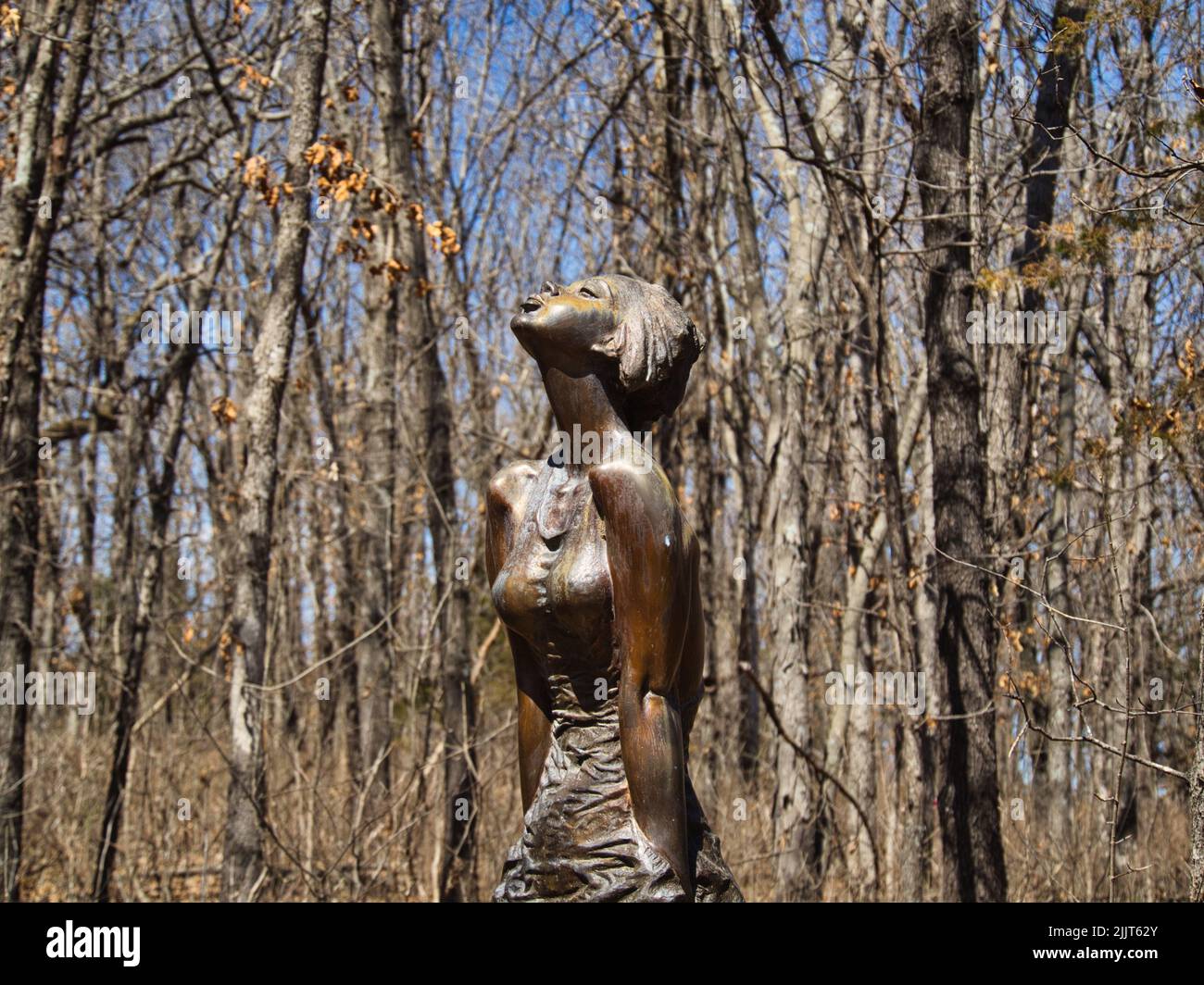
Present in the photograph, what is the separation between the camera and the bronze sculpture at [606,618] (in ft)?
12.0

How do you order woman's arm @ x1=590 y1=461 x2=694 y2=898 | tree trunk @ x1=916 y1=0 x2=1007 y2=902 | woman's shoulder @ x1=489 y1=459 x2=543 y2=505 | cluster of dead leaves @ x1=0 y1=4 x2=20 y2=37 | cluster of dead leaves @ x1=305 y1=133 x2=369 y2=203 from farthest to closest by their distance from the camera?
cluster of dead leaves @ x1=0 y1=4 x2=20 y2=37 → cluster of dead leaves @ x1=305 y1=133 x2=369 y2=203 → tree trunk @ x1=916 y1=0 x2=1007 y2=902 → woman's shoulder @ x1=489 y1=459 x2=543 y2=505 → woman's arm @ x1=590 y1=461 x2=694 y2=898

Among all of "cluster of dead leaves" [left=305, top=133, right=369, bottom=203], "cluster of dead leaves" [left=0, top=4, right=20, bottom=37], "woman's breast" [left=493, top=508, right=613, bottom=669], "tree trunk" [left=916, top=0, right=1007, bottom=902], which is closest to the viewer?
"woman's breast" [left=493, top=508, right=613, bottom=669]

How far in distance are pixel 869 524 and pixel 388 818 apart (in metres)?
5.04

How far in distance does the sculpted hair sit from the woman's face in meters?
0.04

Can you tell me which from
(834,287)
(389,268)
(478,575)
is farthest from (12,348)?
(834,287)

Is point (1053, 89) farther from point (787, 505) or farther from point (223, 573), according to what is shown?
point (223, 573)

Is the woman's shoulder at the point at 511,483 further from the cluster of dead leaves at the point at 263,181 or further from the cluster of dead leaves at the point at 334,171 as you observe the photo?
the cluster of dead leaves at the point at 263,181

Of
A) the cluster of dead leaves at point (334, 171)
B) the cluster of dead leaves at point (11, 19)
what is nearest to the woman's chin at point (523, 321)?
the cluster of dead leaves at point (334, 171)

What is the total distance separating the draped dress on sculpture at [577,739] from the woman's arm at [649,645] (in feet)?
0.26

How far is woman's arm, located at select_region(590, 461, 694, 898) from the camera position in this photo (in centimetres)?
365

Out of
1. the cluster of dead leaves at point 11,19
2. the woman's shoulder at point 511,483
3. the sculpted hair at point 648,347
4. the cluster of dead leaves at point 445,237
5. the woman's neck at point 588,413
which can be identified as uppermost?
the cluster of dead leaves at point 11,19

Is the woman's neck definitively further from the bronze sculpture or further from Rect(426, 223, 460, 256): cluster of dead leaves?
Rect(426, 223, 460, 256): cluster of dead leaves

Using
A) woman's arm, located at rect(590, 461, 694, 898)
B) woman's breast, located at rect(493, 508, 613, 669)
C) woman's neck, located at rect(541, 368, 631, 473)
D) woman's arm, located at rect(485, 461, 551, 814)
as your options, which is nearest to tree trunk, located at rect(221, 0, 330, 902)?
woman's arm, located at rect(485, 461, 551, 814)

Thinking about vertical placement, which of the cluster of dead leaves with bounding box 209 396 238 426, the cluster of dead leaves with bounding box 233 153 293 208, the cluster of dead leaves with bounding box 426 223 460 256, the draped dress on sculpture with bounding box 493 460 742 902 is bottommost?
the draped dress on sculpture with bounding box 493 460 742 902
